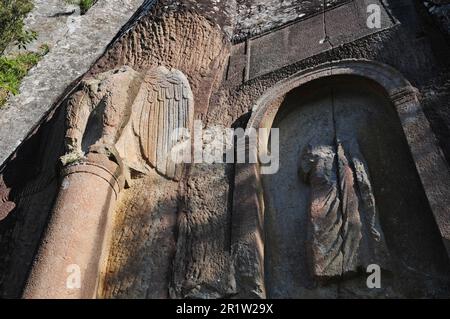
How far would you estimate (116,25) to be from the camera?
1166cm

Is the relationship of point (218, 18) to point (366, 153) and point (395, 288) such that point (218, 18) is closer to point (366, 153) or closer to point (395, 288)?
point (366, 153)

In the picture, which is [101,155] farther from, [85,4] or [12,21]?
[85,4]

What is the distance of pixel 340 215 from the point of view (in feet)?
12.8

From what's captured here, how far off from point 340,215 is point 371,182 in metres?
0.49

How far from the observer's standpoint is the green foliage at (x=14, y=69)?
32.5ft

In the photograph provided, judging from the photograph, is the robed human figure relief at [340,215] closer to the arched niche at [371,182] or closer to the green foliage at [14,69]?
the arched niche at [371,182]

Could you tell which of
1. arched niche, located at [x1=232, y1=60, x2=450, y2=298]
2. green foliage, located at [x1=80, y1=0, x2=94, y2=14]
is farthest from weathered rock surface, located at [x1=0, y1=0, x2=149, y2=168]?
arched niche, located at [x1=232, y1=60, x2=450, y2=298]

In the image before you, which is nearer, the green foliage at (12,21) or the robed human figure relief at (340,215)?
the robed human figure relief at (340,215)

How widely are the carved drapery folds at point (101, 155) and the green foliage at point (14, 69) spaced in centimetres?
466

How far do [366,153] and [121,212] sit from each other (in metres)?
2.42

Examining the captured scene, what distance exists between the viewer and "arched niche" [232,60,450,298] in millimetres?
3561

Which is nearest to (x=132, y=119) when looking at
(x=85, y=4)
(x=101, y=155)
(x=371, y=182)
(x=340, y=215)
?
(x=101, y=155)

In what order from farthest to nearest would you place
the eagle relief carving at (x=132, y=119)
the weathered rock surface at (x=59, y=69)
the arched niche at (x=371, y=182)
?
the weathered rock surface at (x=59, y=69)
the eagle relief carving at (x=132, y=119)
the arched niche at (x=371, y=182)

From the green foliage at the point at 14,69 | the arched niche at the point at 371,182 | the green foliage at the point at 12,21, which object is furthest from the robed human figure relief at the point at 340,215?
the green foliage at the point at 12,21
